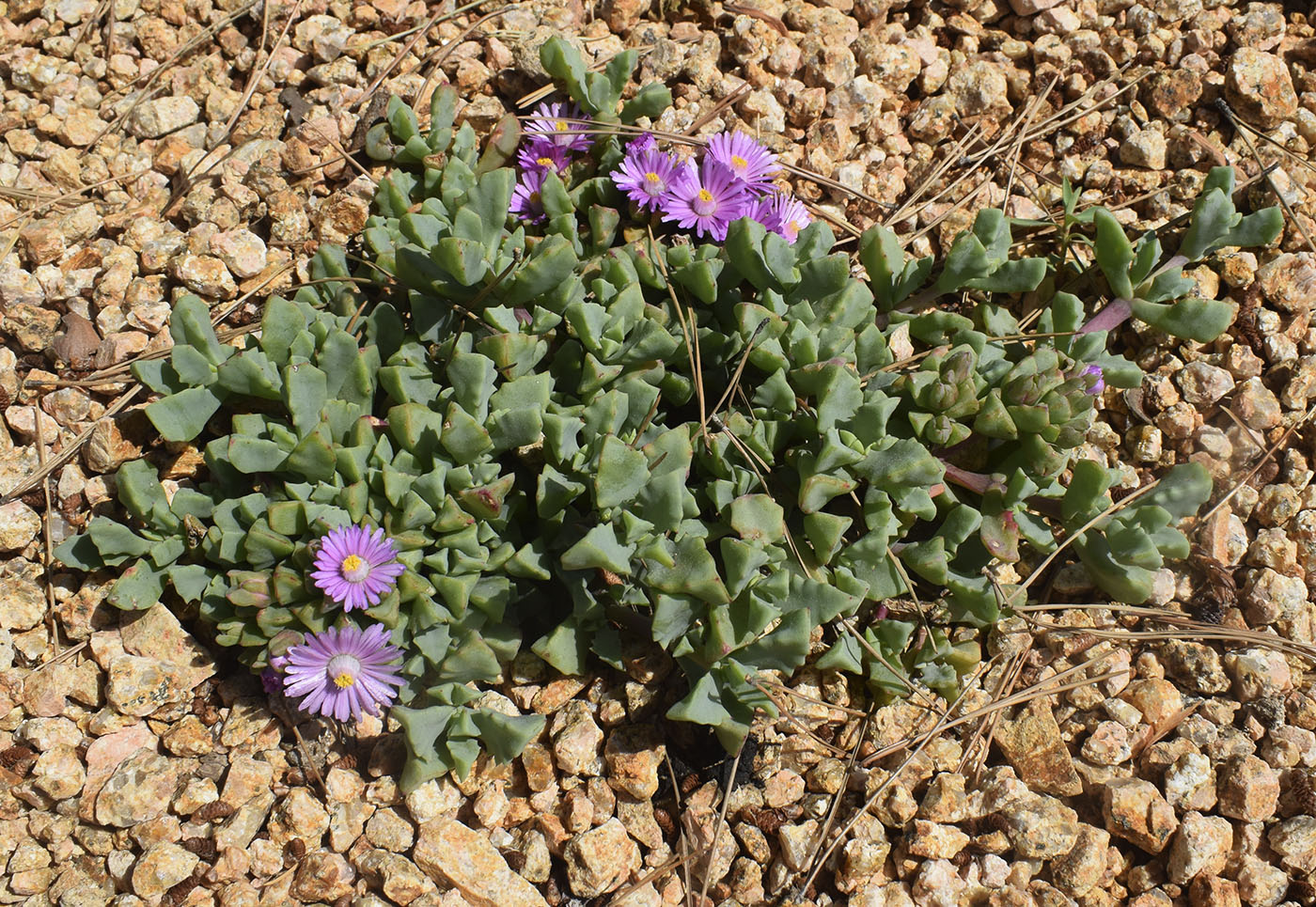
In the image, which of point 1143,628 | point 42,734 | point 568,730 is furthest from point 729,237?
point 42,734

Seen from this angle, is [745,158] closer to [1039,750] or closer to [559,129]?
[559,129]

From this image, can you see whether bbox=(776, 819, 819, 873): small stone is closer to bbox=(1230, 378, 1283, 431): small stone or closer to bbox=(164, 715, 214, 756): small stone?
bbox=(164, 715, 214, 756): small stone

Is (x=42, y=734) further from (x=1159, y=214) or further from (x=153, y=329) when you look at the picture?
(x=1159, y=214)

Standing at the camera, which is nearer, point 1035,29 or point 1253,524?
point 1253,524

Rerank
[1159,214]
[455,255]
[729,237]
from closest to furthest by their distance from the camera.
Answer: [455,255] < [729,237] < [1159,214]

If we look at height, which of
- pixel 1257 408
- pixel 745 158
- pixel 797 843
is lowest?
pixel 797 843

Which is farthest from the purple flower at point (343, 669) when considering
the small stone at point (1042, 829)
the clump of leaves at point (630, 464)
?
the small stone at point (1042, 829)

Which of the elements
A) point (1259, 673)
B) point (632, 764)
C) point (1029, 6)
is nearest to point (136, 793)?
point (632, 764)
